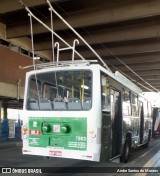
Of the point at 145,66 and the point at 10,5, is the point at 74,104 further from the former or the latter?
the point at 145,66

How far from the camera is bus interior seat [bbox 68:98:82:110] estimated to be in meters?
9.92

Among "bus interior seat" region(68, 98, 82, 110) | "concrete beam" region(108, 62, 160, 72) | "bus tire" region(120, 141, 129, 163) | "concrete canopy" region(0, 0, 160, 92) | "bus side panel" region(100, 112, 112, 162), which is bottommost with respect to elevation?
"bus tire" region(120, 141, 129, 163)

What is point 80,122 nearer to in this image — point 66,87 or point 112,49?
point 66,87

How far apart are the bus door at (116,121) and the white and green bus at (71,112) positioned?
0.03 m

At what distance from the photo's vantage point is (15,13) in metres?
20.3

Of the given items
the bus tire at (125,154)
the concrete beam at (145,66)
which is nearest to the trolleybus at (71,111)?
the bus tire at (125,154)

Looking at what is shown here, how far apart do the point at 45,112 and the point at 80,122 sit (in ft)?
3.88

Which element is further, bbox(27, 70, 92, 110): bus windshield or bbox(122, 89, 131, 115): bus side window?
bbox(122, 89, 131, 115): bus side window

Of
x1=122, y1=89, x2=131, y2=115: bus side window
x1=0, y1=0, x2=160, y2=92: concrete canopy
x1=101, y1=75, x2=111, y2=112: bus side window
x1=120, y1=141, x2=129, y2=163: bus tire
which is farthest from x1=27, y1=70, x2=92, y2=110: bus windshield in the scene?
x1=0, y1=0, x2=160, y2=92: concrete canopy

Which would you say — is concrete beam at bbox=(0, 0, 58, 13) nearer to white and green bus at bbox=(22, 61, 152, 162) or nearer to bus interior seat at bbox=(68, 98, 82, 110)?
white and green bus at bbox=(22, 61, 152, 162)

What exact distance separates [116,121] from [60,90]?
2.38 meters

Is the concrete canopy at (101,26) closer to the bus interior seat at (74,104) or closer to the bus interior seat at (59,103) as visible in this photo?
the bus interior seat at (59,103)

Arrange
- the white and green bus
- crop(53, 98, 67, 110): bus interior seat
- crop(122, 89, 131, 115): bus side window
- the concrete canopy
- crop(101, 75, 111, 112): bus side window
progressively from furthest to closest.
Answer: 1. the concrete canopy
2. crop(122, 89, 131, 115): bus side window
3. crop(53, 98, 67, 110): bus interior seat
4. crop(101, 75, 111, 112): bus side window
5. the white and green bus

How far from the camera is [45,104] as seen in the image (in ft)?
34.3
